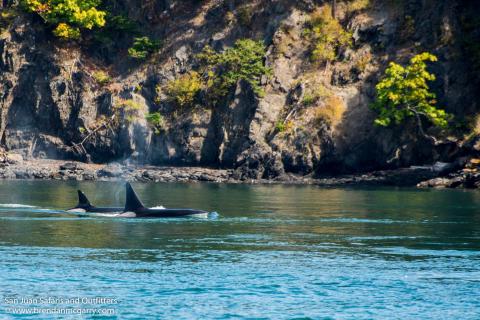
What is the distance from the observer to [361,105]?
89.6 meters

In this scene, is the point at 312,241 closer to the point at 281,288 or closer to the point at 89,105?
the point at 281,288

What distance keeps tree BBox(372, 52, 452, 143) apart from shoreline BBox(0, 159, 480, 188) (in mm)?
4575

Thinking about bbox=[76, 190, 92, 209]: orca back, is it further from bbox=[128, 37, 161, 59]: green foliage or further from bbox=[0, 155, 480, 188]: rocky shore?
bbox=[128, 37, 161, 59]: green foliage

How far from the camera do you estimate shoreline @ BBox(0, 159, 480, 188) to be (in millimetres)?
82000

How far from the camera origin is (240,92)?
312 ft

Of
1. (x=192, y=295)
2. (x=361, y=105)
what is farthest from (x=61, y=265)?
(x=361, y=105)

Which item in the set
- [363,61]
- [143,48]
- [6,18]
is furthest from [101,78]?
[363,61]

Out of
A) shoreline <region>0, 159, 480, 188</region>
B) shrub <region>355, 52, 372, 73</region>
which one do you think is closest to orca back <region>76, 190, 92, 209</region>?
shoreline <region>0, 159, 480, 188</region>

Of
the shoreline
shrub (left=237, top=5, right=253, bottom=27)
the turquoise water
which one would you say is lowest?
the turquoise water

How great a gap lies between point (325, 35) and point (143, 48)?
2132 centimetres

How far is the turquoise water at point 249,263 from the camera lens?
85.8 feet

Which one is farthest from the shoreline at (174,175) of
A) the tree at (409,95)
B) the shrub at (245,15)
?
the shrub at (245,15)

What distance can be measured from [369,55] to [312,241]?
56.0 metres

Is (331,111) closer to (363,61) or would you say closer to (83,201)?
(363,61)
